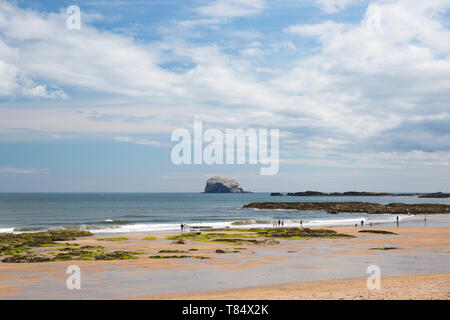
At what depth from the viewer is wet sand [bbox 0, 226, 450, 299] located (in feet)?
60.5

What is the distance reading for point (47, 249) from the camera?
1454 inches

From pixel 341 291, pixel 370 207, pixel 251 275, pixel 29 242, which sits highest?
pixel 341 291

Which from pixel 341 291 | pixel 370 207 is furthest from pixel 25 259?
pixel 370 207

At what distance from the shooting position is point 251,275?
79.2 ft

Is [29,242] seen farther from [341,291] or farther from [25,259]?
[341,291]

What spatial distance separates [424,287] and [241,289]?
8.51m

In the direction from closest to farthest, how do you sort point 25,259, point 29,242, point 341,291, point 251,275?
point 341,291 < point 251,275 < point 25,259 < point 29,242

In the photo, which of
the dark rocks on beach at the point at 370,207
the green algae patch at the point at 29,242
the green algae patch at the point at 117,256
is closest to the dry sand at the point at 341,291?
the green algae patch at the point at 117,256

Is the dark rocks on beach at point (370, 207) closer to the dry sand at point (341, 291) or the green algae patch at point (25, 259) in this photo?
the green algae patch at point (25, 259)

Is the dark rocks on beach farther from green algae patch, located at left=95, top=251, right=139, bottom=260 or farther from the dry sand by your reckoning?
the dry sand

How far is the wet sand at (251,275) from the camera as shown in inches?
727

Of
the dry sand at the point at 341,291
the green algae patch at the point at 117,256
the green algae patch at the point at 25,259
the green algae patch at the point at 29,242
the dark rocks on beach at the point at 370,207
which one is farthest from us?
the dark rocks on beach at the point at 370,207

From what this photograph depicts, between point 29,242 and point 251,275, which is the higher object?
point 251,275
